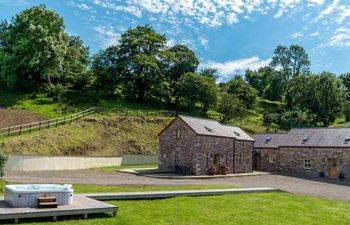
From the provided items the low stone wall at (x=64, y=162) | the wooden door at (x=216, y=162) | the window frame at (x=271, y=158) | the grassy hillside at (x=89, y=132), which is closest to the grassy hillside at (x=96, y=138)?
the grassy hillside at (x=89, y=132)

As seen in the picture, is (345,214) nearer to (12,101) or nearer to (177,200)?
(177,200)

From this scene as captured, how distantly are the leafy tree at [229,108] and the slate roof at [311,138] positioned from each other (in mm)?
18386

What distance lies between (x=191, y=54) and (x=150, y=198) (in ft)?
211

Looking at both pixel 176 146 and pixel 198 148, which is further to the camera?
pixel 176 146

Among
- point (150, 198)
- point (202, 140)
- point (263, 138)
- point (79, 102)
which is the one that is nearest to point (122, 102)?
point (79, 102)

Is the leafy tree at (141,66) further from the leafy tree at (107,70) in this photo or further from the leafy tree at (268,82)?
the leafy tree at (268,82)

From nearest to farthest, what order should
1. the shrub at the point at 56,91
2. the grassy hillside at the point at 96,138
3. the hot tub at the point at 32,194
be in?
the hot tub at the point at 32,194 → the grassy hillside at the point at 96,138 → the shrub at the point at 56,91

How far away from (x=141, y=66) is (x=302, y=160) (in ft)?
120

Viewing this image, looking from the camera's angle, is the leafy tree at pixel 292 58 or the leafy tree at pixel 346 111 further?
the leafy tree at pixel 292 58

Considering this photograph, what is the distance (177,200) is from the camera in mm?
17750

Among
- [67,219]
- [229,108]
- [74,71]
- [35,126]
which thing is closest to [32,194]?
[67,219]

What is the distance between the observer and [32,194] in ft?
42.5

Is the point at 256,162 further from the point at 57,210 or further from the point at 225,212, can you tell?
the point at 57,210

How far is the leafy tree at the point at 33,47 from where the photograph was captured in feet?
201
